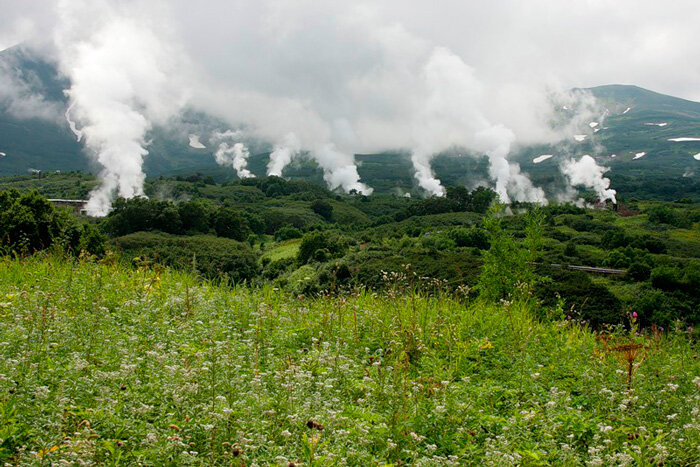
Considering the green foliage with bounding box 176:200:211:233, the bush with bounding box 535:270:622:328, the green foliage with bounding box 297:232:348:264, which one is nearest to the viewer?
the bush with bounding box 535:270:622:328

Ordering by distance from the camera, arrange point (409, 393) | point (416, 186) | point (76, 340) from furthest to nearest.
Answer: point (416, 186) < point (76, 340) < point (409, 393)

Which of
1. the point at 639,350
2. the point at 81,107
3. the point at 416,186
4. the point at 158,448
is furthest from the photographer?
the point at 416,186

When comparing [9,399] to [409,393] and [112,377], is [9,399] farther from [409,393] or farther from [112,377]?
[409,393]

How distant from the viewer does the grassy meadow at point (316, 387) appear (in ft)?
9.66

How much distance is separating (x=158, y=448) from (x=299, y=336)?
3046 mm

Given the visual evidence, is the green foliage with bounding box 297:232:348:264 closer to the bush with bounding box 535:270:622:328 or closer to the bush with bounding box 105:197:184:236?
the bush with bounding box 535:270:622:328

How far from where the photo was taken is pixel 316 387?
4113mm

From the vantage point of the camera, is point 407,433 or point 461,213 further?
point 461,213

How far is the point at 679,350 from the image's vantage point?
6.52 metres

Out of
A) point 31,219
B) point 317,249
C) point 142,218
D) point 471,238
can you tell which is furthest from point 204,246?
point 31,219

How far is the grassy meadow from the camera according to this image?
2945 mm

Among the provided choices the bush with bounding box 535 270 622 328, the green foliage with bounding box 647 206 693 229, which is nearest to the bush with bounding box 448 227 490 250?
the bush with bounding box 535 270 622 328

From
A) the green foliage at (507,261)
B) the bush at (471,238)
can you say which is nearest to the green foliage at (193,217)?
the bush at (471,238)

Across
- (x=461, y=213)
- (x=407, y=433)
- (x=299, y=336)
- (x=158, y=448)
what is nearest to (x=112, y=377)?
(x=158, y=448)
